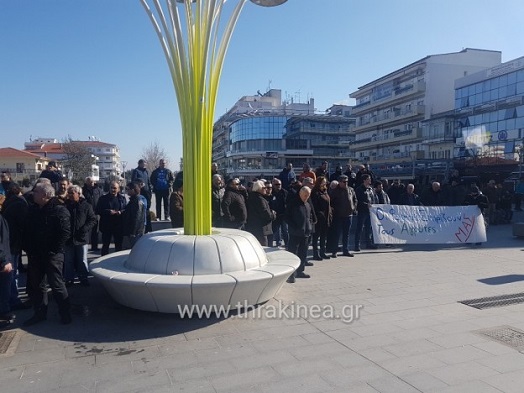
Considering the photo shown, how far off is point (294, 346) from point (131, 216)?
4.59m

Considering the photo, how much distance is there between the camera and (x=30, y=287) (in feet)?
18.3

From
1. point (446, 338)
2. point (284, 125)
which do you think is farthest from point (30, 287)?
point (284, 125)

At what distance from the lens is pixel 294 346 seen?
15.3 feet

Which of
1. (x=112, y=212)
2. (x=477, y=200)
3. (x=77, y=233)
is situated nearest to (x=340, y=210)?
(x=112, y=212)

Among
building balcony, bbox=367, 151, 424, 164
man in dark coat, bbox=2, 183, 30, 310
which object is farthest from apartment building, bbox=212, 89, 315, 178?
man in dark coat, bbox=2, 183, 30, 310

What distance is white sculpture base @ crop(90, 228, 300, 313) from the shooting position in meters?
→ 5.18

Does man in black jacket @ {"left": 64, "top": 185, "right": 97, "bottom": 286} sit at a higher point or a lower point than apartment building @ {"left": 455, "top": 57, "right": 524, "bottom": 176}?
lower

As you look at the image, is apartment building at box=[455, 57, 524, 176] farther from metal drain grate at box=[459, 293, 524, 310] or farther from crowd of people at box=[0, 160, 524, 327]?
metal drain grate at box=[459, 293, 524, 310]

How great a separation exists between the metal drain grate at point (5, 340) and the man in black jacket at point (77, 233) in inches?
71.8

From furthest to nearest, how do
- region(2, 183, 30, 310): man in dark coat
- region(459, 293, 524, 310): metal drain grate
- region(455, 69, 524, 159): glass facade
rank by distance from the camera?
region(455, 69, 524, 159): glass facade < region(459, 293, 524, 310): metal drain grate < region(2, 183, 30, 310): man in dark coat

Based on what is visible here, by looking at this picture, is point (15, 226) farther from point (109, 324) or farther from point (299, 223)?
point (299, 223)

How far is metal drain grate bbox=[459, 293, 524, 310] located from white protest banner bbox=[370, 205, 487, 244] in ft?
14.1

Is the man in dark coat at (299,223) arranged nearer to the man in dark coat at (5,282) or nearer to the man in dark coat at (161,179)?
the man in dark coat at (5,282)

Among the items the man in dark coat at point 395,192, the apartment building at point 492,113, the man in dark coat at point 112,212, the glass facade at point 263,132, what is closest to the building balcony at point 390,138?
the apartment building at point 492,113
